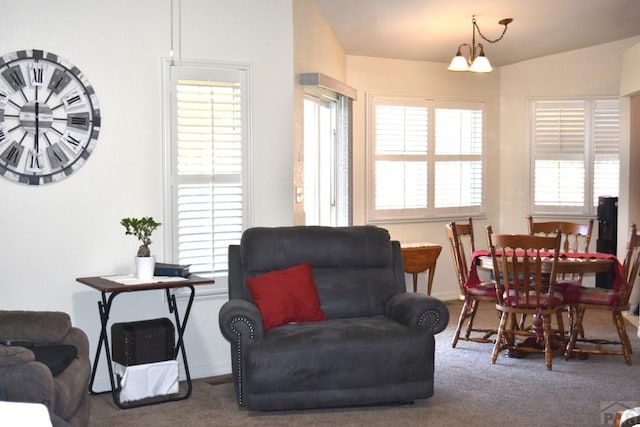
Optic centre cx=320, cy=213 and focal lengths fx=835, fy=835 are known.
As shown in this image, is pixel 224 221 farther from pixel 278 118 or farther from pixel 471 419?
pixel 471 419

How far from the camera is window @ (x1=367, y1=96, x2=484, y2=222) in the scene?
7.82m

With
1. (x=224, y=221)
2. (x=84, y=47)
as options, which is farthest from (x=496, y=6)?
(x=84, y=47)

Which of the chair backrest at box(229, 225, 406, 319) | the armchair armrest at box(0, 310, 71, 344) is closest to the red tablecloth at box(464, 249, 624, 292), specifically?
the chair backrest at box(229, 225, 406, 319)

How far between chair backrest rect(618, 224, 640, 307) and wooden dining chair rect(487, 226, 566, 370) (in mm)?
385

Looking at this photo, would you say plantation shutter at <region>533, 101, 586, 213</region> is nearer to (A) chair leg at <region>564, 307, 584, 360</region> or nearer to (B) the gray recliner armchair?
(A) chair leg at <region>564, 307, 584, 360</region>

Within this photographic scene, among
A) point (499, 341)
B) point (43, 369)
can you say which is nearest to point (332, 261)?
point (499, 341)

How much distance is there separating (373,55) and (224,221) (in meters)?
3.06

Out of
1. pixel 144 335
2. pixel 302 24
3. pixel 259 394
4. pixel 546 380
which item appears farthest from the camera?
pixel 302 24

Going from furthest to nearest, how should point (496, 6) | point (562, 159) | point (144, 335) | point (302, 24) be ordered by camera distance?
point (562, 159) < point (496, 6) < point (302, 24) < point (144, 335)

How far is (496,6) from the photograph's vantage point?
20.4 feet

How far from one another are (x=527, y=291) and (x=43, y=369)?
10.2 ft

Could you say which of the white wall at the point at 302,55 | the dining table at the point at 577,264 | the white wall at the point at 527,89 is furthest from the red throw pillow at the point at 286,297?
the white wall at the point at 527,89

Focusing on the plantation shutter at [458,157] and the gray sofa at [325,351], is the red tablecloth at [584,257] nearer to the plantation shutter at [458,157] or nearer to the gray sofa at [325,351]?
the gray sofa at [325,351]

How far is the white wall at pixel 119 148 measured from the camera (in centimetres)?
456
